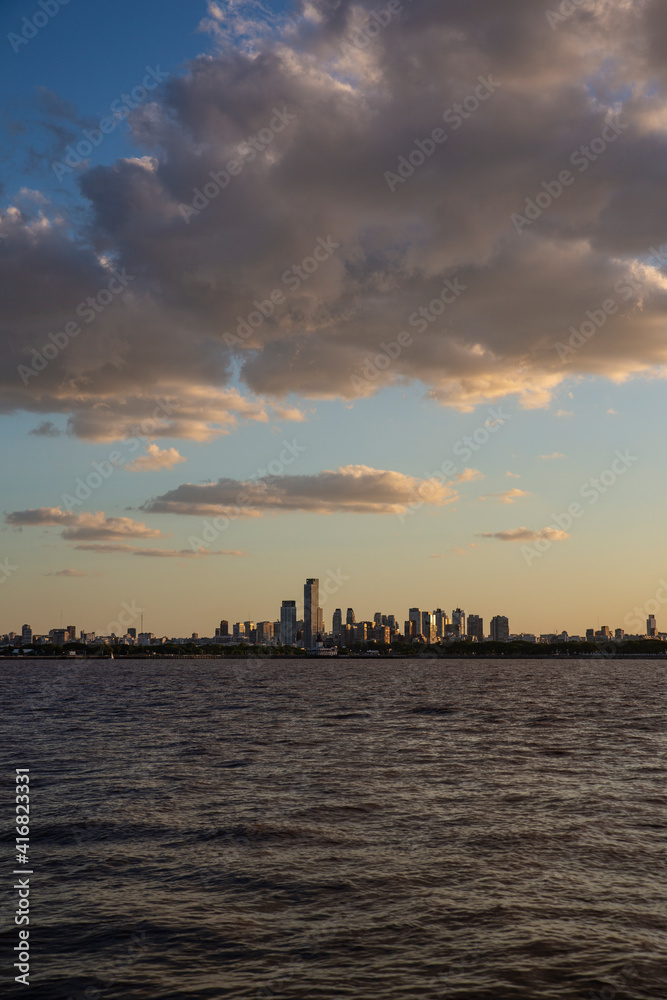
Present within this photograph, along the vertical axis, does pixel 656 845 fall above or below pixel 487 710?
above

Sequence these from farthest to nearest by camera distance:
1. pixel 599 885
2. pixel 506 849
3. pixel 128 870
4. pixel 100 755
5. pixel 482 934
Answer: pixel 100 755 < pixel 506 849 < pixel 128 870 < pixel 599 885 < pixel 482 934

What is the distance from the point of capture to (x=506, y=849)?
2711 cm

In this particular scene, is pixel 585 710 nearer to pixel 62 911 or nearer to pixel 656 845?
pixel 656 845

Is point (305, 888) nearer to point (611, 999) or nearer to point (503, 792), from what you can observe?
point (611, 999)

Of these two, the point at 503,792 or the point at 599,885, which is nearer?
the point at 599,885

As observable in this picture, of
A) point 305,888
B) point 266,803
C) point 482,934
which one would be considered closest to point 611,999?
point 482,934

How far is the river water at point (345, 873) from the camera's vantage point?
695 inches

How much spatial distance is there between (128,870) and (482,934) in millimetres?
11866

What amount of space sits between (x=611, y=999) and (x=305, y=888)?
980 cm

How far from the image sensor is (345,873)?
24688 millimetres

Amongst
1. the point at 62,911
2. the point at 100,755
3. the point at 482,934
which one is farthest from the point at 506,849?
the point at 100,755

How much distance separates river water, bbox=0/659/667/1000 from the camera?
1766 centimetres

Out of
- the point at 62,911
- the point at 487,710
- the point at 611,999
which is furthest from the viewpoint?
the point at 487,710

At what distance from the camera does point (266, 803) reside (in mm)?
Answer: 34500
